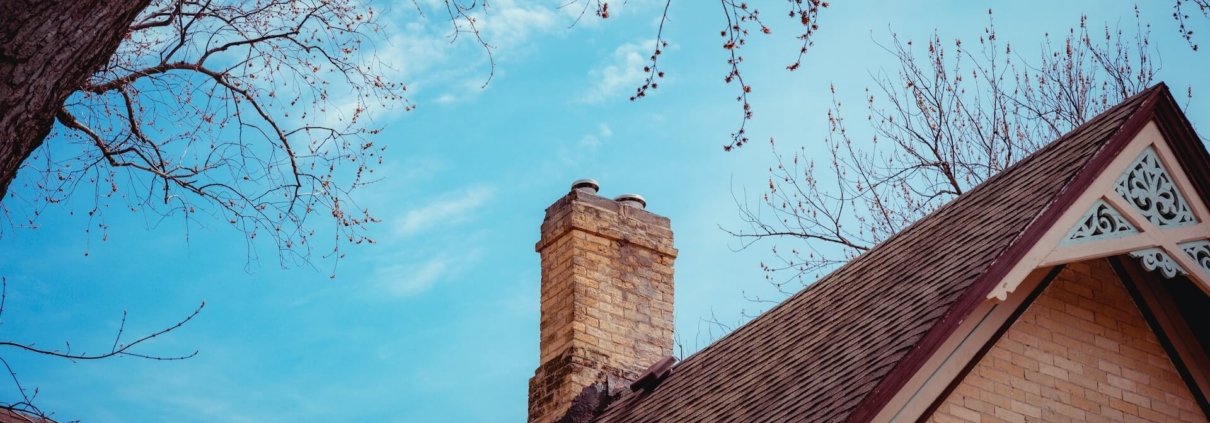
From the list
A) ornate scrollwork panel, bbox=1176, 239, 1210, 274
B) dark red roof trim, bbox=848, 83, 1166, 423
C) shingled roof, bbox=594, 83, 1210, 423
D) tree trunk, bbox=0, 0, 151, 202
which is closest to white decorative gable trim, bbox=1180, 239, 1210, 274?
ornate scrollwork panel, bbox=1176, 239, 1210, 274

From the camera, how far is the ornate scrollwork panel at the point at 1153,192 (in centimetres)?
816

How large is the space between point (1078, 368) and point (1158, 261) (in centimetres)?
90

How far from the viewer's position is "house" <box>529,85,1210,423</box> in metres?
7.74

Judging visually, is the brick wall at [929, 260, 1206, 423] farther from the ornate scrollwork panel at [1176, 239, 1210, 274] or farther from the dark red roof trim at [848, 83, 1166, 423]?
the ornate scrollwork panel at [1176, 239, 1210, 274]

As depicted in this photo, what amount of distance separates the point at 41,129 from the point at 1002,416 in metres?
6.12

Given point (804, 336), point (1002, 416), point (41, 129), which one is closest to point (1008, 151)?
point (804, 336)

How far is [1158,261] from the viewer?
8.05 metres

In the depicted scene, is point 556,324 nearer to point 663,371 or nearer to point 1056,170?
point 663,371

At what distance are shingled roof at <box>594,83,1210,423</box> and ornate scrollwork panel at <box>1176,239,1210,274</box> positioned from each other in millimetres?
370

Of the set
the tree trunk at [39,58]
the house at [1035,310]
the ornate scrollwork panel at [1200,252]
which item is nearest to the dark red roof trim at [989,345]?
the house at [1035,310]

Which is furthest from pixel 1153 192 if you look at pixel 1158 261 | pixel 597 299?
pixel 597 299

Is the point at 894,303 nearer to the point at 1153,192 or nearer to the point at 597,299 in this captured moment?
the point at 1153,192

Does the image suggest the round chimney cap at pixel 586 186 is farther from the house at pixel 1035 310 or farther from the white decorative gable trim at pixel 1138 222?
the white decorative gable trim at pixel 1138 222

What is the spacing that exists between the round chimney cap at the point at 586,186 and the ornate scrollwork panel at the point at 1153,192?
670 cm
